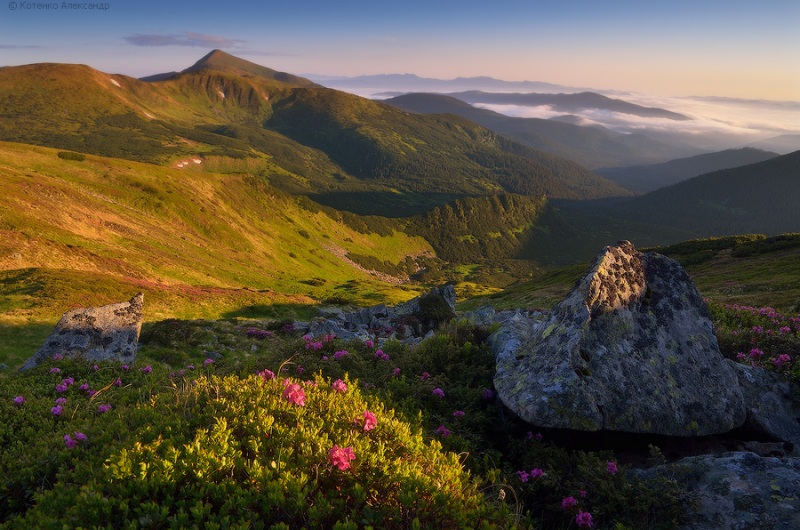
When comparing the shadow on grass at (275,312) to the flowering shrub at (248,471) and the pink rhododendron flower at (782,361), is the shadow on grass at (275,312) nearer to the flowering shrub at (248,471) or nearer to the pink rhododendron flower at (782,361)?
the flowering shrub at (248,471)

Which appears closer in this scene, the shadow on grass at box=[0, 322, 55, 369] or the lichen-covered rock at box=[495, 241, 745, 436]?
the lichen-covered rock at box=[495, 241, 745, 436]

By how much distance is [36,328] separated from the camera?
27281mm

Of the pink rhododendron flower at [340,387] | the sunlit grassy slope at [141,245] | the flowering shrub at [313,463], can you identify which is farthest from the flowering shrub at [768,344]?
the sunlit grassy slope at [141,245]

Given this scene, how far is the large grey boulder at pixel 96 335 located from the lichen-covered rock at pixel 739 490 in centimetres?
1810

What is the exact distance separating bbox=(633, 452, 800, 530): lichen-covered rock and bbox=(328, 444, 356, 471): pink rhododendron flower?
478 cm

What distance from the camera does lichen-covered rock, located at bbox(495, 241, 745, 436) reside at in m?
7.40

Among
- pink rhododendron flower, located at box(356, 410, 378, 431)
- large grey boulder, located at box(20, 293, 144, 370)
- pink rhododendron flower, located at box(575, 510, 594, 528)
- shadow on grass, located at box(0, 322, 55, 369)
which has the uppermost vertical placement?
pink rhododendron flower, located at box(356, 410, 378, 431)

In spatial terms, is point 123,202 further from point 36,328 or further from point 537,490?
point 537,490

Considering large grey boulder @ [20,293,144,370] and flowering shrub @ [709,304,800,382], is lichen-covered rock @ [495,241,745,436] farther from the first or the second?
large grey boulder @ [20,293,144,370]

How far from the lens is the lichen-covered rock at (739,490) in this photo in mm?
5461

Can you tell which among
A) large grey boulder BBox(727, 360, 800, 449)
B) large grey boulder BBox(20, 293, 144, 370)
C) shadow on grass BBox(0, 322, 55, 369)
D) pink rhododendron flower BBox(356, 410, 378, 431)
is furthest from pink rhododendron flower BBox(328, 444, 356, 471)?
shadow on grass BBox(0, 322, 55, 369)

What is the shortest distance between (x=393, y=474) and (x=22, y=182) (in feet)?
302

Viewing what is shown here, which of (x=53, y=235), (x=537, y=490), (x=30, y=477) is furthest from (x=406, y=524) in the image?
(x=53, y=235)

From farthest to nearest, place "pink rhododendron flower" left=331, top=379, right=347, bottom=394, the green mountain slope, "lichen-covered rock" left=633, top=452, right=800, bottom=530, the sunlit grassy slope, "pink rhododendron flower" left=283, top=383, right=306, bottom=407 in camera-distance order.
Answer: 1. the green mountain slope
2. the sunlit grassy slope
3. "pink rhododendron flower" left=331, top=379, right=347, bottom=394
4. "pink rhododendron flower" left=283, top=383, right=306, bottom=407
5. "lichen-covered rock" left=633, top=452, right=800, bottom=530
